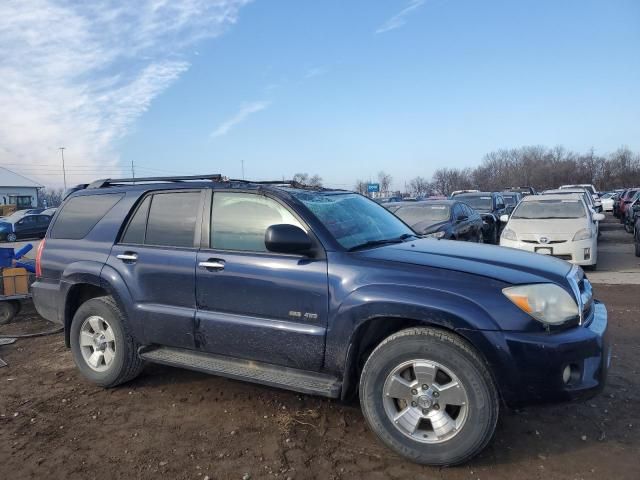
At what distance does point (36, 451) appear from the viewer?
3.26 metres

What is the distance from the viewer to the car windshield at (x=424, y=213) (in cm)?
979

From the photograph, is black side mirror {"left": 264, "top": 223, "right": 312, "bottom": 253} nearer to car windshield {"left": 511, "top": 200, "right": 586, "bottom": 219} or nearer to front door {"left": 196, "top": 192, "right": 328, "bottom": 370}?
front door {"left": 196, "top": 192, "right": 328, "bottom": 370}

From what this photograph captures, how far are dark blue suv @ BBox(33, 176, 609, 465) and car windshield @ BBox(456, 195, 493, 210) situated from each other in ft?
40.1

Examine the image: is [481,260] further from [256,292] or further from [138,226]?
[138,226]

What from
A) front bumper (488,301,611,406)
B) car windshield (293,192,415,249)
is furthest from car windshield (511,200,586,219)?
front bumper (488,301,611,406)

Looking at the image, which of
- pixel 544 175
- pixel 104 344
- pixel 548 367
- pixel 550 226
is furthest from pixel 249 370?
pixel 544 175

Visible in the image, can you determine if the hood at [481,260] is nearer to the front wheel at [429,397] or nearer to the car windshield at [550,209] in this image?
the front wheel at [429,397]

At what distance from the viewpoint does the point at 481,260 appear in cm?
330

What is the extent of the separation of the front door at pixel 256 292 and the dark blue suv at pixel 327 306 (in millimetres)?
11

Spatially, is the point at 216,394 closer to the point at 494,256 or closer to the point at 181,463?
the point at 181,463

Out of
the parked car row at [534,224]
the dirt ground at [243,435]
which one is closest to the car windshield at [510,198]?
the parked car row at [534,224]

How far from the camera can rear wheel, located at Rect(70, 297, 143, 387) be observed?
4184 millimetres

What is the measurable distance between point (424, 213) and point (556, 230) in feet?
8.78

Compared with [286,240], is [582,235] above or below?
below
